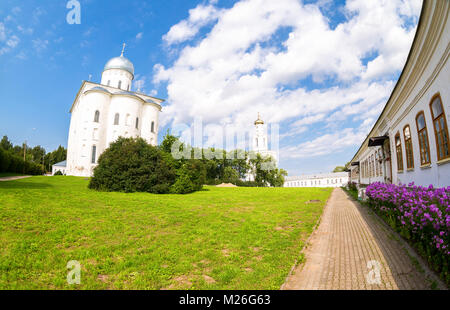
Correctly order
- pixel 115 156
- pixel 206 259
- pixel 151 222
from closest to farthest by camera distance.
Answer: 1. pixel 206 259
2. pixel 151 222
3. pixel 115 156

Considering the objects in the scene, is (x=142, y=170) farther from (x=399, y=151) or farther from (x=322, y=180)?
(x=322, y=180)

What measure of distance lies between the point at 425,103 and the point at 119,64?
172ft

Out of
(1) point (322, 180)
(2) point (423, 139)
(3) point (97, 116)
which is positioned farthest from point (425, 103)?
(1) point (322, 180)

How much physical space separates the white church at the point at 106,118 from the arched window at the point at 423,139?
3356 cm

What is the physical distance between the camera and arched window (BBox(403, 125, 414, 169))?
10.2 meters

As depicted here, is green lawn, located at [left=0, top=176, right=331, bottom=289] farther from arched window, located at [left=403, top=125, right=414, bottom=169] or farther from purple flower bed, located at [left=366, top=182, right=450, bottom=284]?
arched window, located at [left=403, top=125, right=414, bottom=169]

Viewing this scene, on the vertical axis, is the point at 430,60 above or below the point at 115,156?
above

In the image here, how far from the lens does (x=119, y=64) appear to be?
4809 centimetres

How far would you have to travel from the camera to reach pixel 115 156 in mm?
17375

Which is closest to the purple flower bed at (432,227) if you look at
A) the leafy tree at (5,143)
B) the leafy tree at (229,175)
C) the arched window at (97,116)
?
→ the arched window at (97,116)

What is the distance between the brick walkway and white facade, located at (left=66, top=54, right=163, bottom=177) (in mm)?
34246
